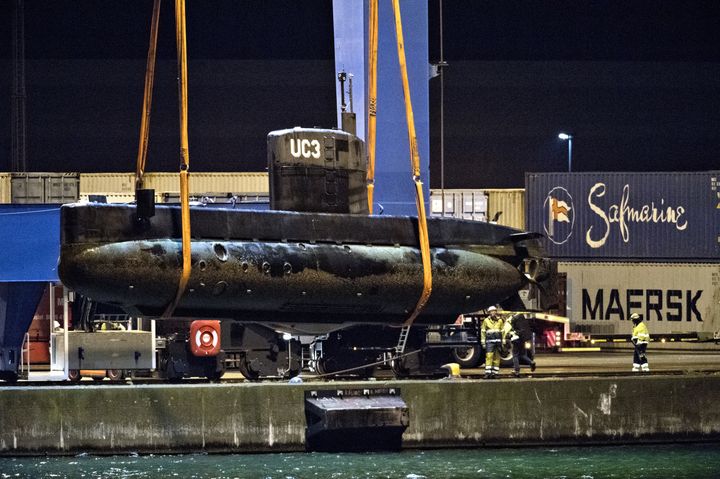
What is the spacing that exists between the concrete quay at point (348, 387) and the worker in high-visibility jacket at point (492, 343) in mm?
3336

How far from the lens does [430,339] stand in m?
28.6

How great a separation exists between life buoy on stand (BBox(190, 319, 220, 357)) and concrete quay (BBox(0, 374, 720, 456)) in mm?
6346

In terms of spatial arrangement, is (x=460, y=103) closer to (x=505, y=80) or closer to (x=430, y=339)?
(x=505, y=80)

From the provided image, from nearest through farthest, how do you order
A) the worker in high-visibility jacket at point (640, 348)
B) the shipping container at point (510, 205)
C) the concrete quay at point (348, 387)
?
the concrete quay at point (348, 387) → the worker in high-visibility jacket at point (640, 348) → the shipping container at point (510, 205)

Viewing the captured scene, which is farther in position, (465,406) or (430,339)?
(430,339)

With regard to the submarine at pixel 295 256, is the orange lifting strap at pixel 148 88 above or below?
above

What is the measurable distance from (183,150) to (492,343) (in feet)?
42.0

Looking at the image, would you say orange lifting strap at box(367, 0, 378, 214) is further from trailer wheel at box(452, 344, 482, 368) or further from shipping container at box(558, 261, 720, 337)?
→ shipping container at box(558, 261, 720, 337)

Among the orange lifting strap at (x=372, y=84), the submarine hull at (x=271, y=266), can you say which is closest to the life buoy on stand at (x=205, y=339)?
the orange lifting strap at (x=372, y=84)

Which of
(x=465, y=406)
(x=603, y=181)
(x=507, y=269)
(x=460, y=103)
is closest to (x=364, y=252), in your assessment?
(x=507, y=269)

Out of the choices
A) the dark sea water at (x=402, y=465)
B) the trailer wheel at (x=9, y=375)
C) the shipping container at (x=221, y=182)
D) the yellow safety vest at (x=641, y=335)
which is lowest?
the dark sea water at (x=402, y=465)

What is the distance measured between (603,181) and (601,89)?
12866 mm

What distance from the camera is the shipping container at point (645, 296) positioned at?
158 ft

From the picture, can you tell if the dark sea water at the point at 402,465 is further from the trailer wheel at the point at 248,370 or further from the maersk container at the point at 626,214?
the maersk container at the point at 626,214
